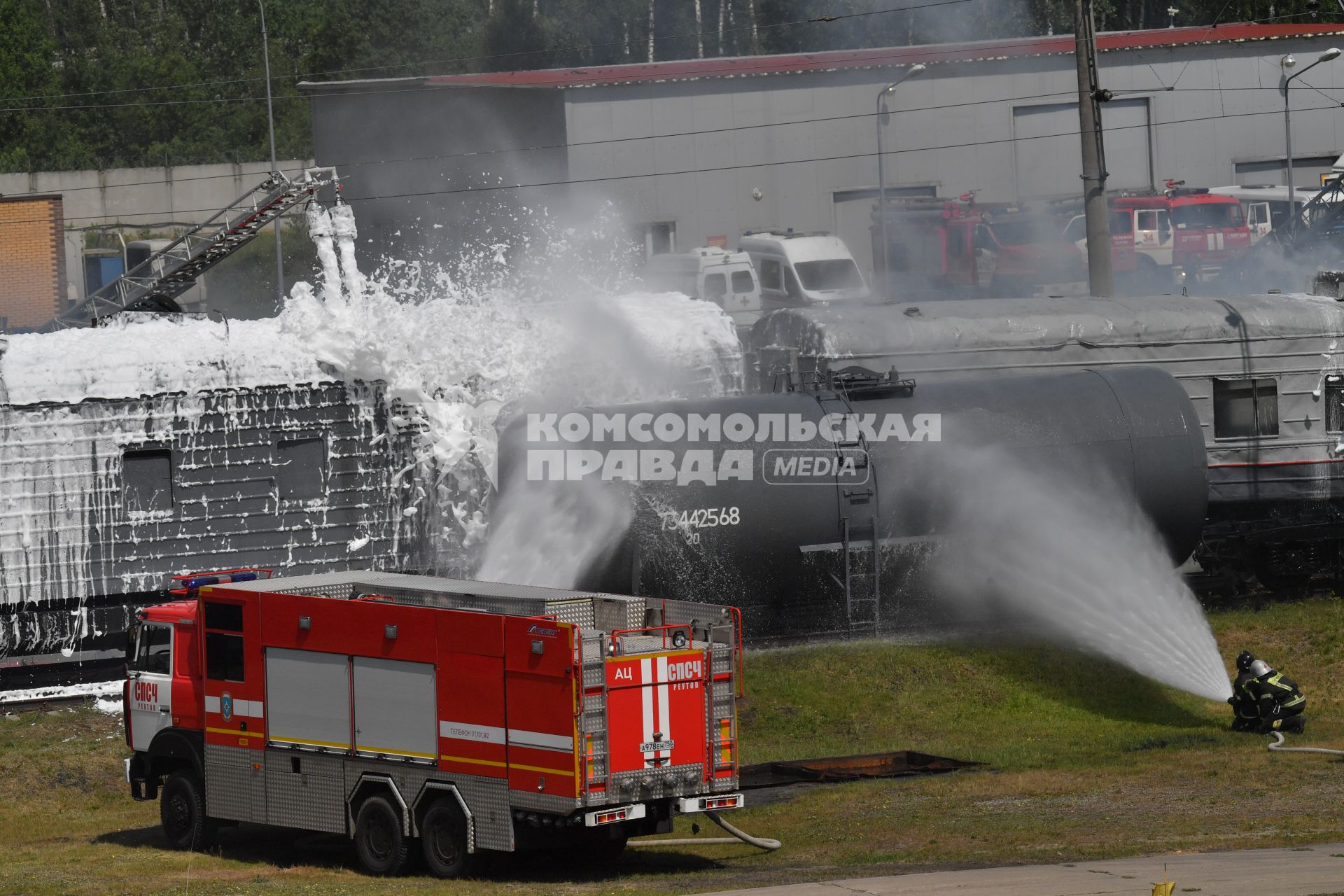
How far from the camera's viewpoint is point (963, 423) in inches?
830

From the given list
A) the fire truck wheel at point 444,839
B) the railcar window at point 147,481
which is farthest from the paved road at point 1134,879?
the railcar window at point 147,481

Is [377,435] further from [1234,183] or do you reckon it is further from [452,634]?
[1234,183]

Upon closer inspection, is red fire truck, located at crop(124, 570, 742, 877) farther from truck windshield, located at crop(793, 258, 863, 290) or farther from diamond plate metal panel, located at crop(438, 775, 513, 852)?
truck windshield, located at crop(793, 258, 863, 290)

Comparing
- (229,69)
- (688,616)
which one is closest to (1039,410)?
(688,616)

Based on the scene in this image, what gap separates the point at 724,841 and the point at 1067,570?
8428 mm

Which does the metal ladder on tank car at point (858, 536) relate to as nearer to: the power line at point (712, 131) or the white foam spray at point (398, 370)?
the white foam spray at point (398, 370)

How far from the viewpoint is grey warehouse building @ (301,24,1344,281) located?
2029 inches

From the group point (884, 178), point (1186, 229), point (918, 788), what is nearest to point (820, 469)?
point (918, 788)

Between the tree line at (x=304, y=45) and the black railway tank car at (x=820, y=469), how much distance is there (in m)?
51.1

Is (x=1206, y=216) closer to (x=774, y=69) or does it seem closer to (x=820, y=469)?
(x=774, y=69)

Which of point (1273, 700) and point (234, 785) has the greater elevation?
point (234, 785)

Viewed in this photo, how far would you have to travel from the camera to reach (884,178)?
53.7 meters

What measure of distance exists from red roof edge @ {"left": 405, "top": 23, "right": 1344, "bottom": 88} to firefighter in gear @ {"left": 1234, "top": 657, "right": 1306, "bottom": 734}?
121ft

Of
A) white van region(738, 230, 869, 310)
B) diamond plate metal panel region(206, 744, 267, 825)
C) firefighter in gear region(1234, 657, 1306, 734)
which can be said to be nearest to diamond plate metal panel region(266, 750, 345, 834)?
diamond plate metal panel region(206, 744, 267, 825)
